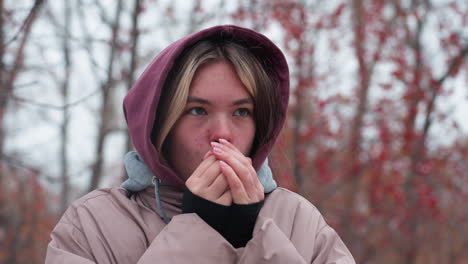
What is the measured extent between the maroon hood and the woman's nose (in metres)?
0.19

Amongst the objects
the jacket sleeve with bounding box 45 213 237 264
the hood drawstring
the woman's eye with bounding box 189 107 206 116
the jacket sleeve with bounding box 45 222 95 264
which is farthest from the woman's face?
the jacket sleeve with bounding box 45 222 95 264

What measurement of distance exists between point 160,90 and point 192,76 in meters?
0.12

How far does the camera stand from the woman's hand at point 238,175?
1669 mm

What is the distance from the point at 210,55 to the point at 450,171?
39.1ft

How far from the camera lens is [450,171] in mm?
12555

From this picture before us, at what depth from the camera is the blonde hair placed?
1825 millimetres

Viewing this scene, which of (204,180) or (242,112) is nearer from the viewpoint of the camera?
(204,180)

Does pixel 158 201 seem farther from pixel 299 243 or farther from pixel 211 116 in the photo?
pixel 299 243

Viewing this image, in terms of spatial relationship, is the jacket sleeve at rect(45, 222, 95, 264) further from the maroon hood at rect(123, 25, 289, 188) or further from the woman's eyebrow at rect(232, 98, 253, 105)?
the woman's eyebrow at rect(232, 98, 253, 105)

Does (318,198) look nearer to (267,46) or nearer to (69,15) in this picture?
(69,15)

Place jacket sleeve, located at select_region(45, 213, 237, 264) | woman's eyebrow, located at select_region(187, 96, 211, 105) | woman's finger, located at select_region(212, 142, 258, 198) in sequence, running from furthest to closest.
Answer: woman's eyebrow, located at select_region(187, 96, 211, 105)
woman's finger, located at select_region(212, 142, 258, 198)
jacket sleeve, located at select_region(45, 213, 237, 264)

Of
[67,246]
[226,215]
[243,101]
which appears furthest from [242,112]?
[67,246]

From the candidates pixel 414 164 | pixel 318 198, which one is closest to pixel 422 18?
pixel 414 164

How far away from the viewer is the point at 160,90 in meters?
1.83
